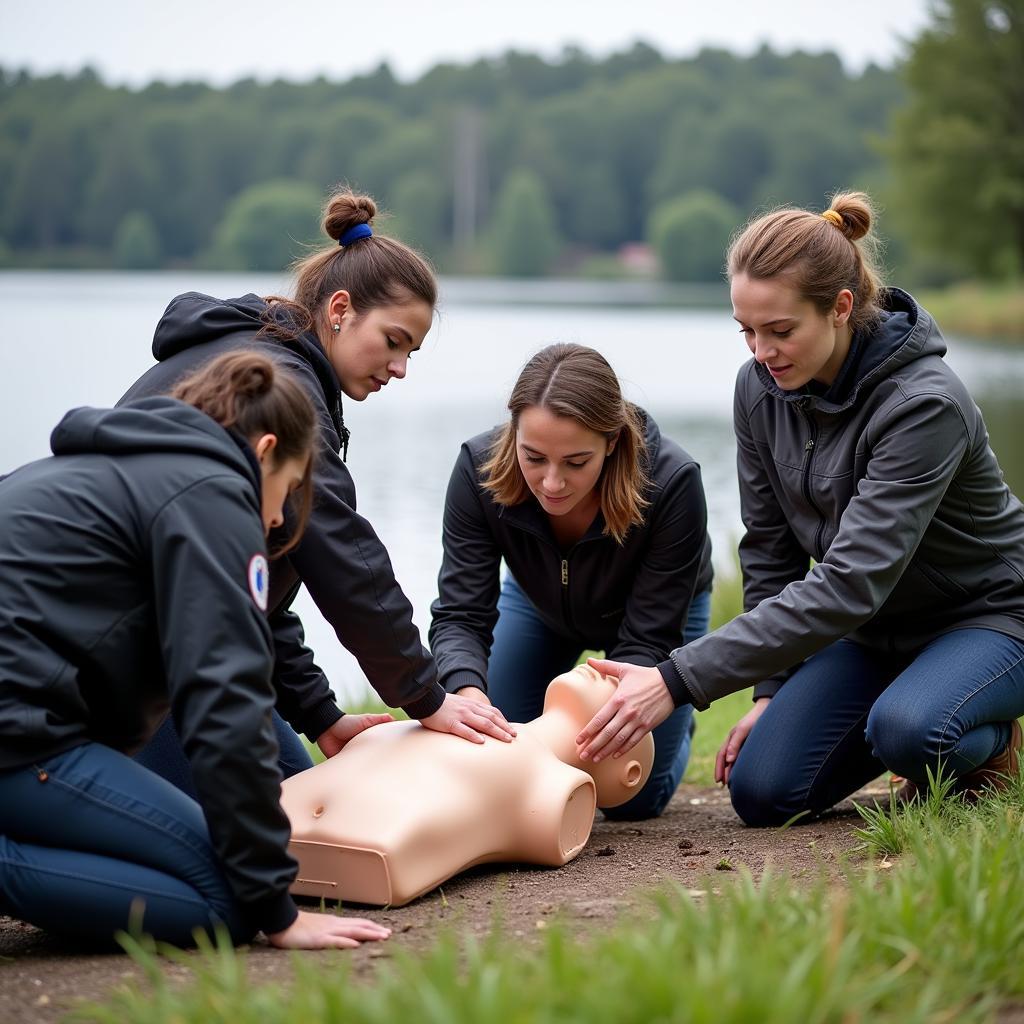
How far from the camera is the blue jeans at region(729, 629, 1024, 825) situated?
3.78 meters

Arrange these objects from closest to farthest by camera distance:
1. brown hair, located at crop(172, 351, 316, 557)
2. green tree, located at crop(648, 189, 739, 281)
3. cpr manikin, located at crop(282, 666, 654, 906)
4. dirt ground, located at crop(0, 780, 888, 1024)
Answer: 1. dirt ground, located at crop(0, 780, 888, 1024)
2. brown hair, located at crop(172, 351, 316, 557)
3. cpr manikin, located at crop(282, 666, 654, 906)
4. green tree, located at crop(648, 189, 739, 281)

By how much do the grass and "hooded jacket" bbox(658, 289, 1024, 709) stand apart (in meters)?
0.96

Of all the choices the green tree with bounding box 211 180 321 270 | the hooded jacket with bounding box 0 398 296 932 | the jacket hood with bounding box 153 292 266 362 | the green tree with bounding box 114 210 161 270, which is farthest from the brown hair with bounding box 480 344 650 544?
the green tree with bounding box 114 210 161 270

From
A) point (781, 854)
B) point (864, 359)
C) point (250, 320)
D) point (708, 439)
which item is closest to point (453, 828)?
point (781, 854)

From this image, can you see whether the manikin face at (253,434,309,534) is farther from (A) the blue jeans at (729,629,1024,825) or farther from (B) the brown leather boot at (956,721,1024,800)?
(B) the brown leather boot at (956,721,1024,800)

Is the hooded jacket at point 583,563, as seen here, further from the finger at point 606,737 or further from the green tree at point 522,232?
the green tree at point 522,232

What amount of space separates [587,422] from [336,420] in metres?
0.72

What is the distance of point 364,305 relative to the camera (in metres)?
3.89

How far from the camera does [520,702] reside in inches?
195

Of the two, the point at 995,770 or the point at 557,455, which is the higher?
the point at 557,455

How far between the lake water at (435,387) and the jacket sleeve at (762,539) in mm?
417

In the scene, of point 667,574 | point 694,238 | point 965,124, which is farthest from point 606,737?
point 694,238

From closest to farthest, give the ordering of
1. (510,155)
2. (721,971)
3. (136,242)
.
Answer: (721,971) < (136,242) < (510,155)

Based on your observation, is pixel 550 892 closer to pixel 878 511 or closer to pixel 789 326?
pixel 878 511
